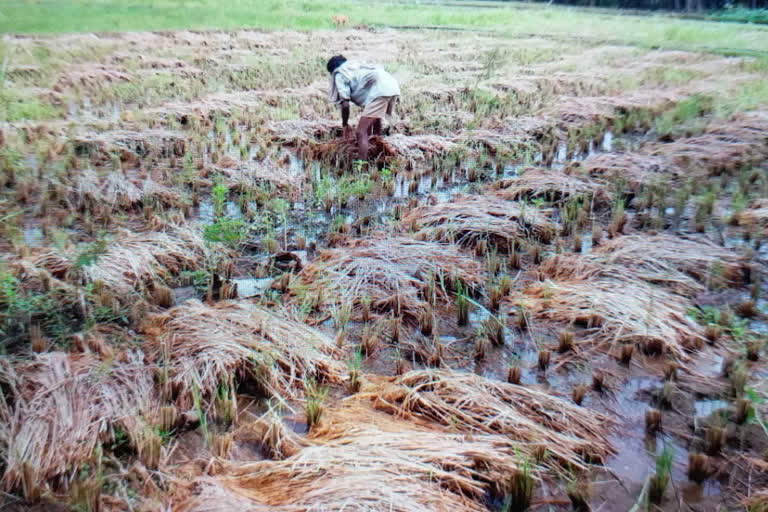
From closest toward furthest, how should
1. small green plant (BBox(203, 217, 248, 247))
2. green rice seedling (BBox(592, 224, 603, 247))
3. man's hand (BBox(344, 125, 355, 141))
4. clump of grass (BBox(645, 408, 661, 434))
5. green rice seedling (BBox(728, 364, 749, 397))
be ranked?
clump of grass (BBox(645, 408, 661, 434)) → green rice seedling (BBox(728, 364, 749, 397)) → small green plant (BBox(203, 217, 248, 247)) → green rice seedling (BBox(592, 224, 603, 247)) → man's hand (BBox(344, 125, 355, 141))

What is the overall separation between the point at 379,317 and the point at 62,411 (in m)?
1.42

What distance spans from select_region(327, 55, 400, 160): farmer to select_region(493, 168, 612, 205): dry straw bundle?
4.41ft

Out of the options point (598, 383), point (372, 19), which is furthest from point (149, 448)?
point (372, 19)

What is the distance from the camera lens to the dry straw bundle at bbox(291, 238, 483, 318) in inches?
117

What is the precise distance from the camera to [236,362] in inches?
92.3

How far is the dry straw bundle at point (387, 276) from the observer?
2.96 meters

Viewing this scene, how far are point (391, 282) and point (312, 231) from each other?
1.06 meters

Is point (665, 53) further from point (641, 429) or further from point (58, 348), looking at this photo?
point (58, 348)

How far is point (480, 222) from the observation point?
386 cm

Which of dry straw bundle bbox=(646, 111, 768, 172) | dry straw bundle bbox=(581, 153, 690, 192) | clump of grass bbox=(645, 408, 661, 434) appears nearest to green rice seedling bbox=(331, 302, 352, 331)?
clump of grass bbox=(645, 408, 661, 434)

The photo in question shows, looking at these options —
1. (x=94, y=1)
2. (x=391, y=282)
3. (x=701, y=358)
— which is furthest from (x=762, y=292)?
(x=94, y=1)

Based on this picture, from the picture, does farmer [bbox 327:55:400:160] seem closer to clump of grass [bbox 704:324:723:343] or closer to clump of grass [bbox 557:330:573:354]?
clump of grass [bbox 557:330:573:354]

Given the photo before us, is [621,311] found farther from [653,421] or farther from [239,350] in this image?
[239,350]

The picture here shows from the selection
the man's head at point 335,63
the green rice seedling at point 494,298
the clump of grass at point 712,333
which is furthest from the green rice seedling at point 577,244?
the man's head at point 335,63
